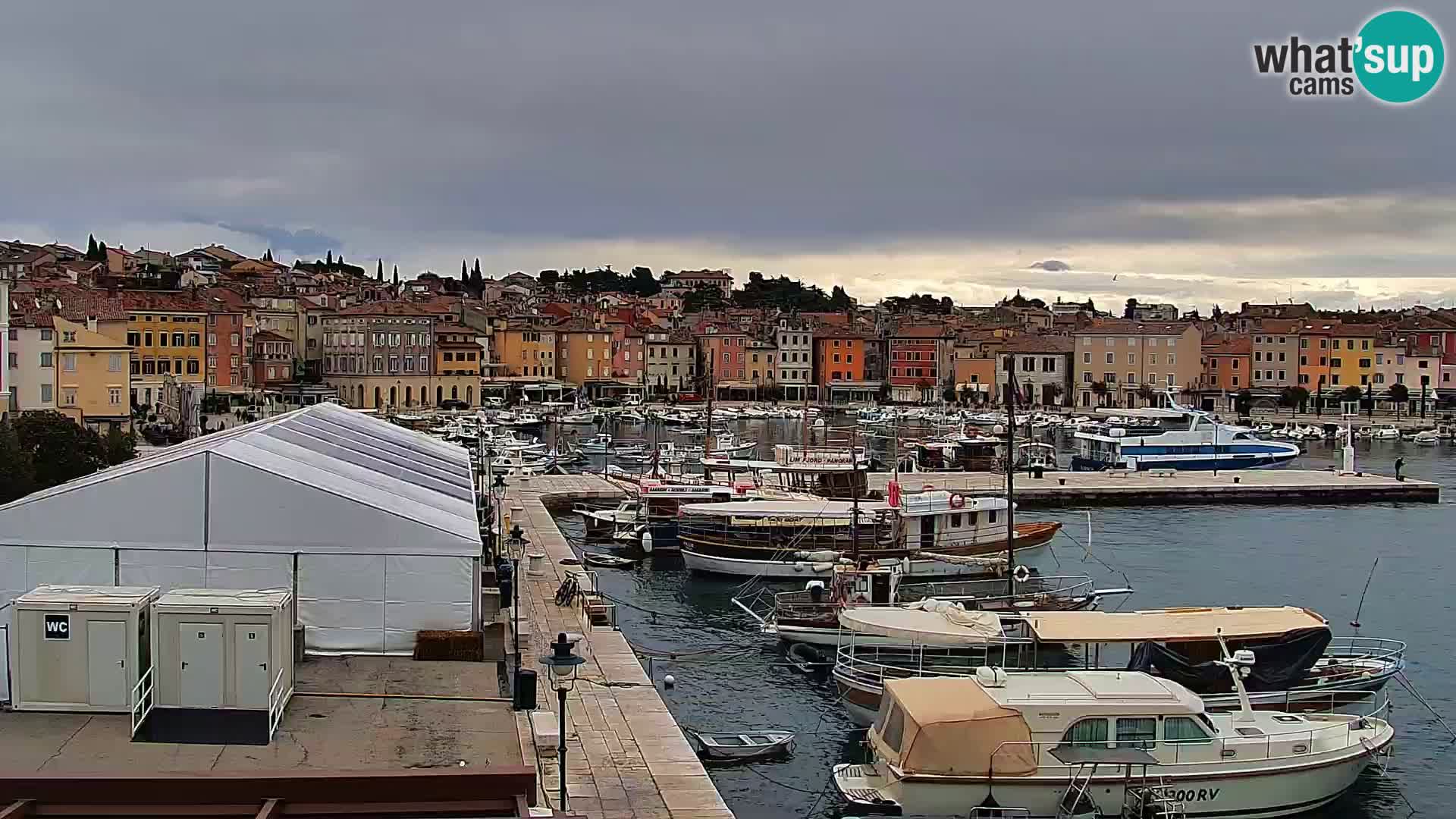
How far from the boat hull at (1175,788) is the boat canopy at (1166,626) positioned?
2.68 meters

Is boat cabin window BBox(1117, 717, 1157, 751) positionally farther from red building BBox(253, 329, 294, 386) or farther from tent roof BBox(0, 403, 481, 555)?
red building BBox(253, 329, 294, 386)

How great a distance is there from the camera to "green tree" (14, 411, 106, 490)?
33656 millimetres

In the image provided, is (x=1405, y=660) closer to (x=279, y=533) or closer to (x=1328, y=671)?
(x=1328, y=671)

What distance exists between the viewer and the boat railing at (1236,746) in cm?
1416

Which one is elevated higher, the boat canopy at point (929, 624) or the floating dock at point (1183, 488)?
the boat canopy at point (929, 624)

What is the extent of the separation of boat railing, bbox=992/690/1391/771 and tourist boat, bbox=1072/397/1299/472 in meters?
40.6

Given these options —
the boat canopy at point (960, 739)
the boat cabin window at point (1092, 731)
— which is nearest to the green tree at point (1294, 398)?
the boat cabin window at point (1092, 731)

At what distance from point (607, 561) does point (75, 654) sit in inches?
891

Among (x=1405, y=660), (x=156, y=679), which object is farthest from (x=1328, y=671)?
(x=156, y=679)

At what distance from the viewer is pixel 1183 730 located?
1463 centimetres

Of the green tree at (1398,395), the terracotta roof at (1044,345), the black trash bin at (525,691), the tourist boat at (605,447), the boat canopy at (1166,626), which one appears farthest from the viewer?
the terracotta roof at (1044,345)

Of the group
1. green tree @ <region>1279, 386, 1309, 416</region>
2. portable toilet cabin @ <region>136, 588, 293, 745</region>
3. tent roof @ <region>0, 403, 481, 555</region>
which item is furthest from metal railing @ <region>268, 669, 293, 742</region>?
green tree @ <region>1279, 386, 1309, 416</region>

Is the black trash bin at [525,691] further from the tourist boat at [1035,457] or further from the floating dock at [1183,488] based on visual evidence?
the tourist boat at [1035,457]

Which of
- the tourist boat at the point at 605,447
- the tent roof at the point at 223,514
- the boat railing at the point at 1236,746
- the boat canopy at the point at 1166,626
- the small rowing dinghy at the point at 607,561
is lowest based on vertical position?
the small rowing dinghy at the point at 607,561
